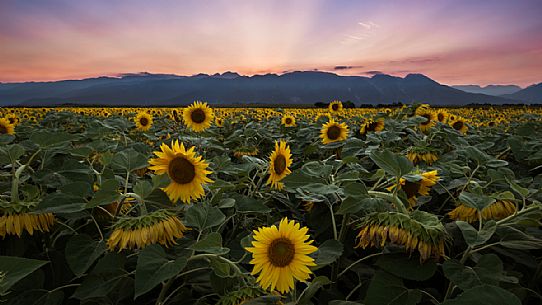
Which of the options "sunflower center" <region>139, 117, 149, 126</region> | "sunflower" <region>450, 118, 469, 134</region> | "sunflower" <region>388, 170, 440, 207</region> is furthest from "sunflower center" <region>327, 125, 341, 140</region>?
"sunflower center" <region>139, 117, 149, 126</region>

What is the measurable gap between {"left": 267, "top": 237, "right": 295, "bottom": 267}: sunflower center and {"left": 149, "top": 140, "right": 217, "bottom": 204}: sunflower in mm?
659

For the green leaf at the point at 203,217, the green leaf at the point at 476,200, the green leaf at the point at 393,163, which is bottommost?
the green leaf at the point at 203,217

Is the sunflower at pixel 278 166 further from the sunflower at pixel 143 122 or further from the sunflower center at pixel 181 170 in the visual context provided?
the sunflower at pixel 143 122

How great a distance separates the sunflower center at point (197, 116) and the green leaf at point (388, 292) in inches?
169

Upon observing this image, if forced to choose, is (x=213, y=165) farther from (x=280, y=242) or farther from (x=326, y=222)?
(x=280, y=242)

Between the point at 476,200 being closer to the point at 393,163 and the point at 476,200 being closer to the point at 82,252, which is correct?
the point at 393,163

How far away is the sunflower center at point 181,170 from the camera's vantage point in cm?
182

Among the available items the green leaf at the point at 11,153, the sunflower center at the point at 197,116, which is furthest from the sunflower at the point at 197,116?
the green leaf at the point at 11,153

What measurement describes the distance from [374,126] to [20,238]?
14.1 feet

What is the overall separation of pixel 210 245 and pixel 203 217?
312 millimetres

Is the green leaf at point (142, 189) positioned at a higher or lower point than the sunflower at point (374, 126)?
higher

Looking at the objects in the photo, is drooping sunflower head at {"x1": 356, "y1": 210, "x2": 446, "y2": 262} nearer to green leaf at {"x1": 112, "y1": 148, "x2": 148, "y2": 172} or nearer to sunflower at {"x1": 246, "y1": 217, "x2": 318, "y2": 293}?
sunflower at {"x1": 246, "y1": 217, "x2": 318, "y2": 293}

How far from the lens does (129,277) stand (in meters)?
1.36

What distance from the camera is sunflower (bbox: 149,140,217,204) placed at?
1.81 meters
